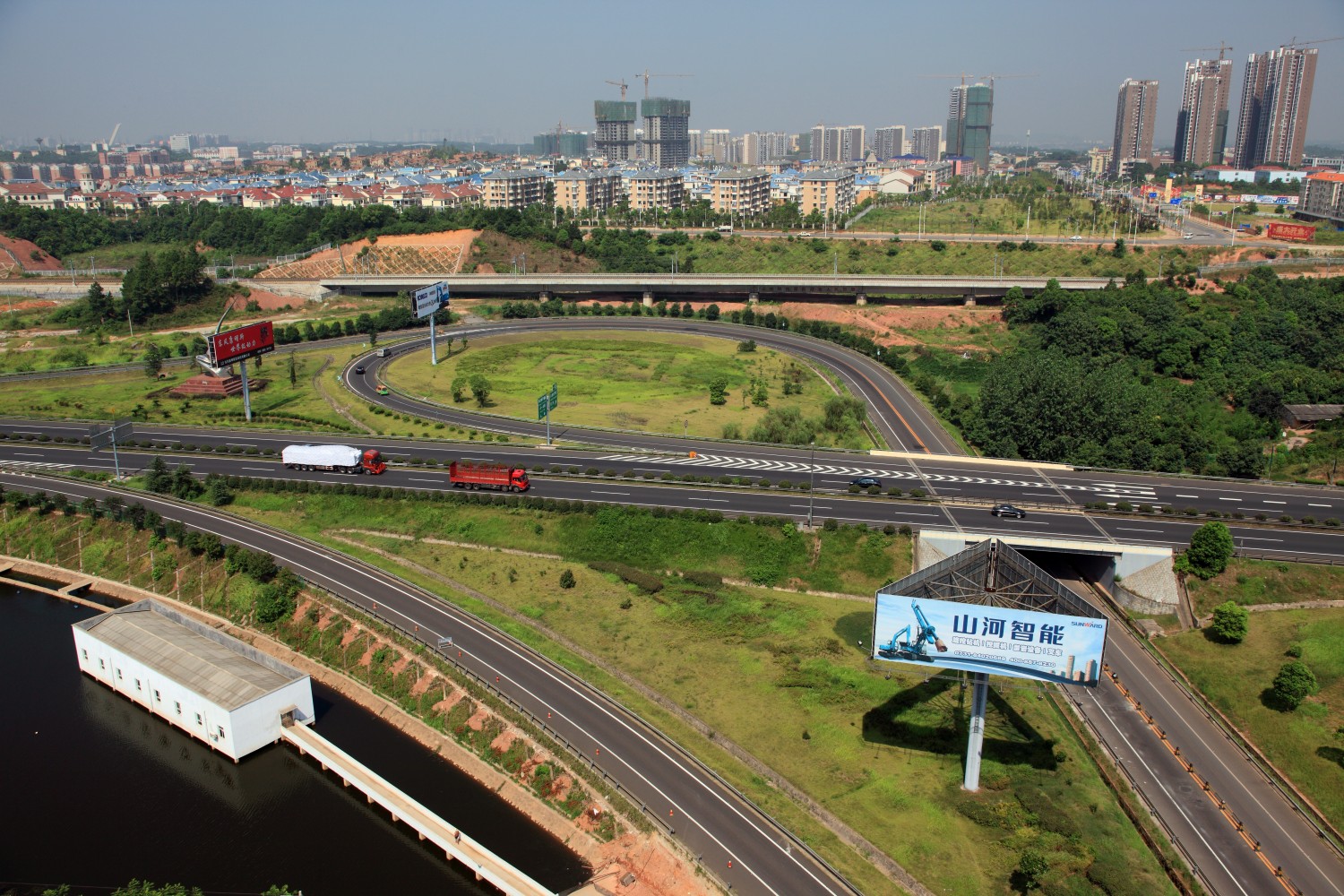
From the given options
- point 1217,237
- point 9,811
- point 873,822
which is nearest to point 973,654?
point 873,822

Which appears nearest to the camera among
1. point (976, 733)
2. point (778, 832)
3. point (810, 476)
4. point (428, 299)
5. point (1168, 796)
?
point (778, 832)

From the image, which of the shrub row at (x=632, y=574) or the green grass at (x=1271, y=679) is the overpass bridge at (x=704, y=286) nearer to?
the shrub row at (x=632, y=574)

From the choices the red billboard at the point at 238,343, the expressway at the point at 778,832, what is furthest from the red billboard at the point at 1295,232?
the red billboard at the point at 238,343

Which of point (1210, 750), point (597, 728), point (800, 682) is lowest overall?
point (1210, 750)

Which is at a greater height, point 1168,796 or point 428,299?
point 428,299

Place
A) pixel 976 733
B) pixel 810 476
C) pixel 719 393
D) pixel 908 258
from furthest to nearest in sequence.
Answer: pixel 908 258, pixel 719 393, pixel 810 476, pixel 976 733

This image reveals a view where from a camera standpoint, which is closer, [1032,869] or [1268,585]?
[1032,869]

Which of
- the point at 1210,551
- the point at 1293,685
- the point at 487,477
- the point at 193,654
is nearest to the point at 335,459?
the point at 487,477

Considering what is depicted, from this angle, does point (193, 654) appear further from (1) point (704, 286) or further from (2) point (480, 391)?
(1) point (704, 286)
